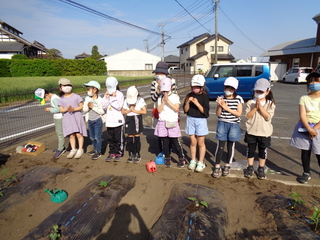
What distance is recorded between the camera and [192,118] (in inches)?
142

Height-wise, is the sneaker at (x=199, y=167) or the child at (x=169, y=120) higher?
the child at (x=169, y=120)

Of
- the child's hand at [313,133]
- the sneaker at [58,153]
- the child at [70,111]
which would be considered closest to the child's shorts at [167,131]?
the child at [70,111]

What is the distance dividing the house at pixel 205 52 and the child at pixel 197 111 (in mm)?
36095

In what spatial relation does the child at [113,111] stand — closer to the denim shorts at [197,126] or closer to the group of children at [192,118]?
the group of children at [192,118]

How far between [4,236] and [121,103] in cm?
250

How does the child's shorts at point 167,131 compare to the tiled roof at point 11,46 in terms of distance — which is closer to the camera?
the child's shorts at point 167,131

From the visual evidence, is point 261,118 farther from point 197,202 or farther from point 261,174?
point 197,202

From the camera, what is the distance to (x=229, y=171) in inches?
138

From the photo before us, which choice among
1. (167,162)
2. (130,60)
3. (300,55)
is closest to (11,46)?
(130,60)

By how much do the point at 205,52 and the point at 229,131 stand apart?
38.8 metres

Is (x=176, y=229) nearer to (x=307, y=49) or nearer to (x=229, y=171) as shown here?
(x=229, y=171)

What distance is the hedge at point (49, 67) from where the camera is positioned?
25578 millimetres

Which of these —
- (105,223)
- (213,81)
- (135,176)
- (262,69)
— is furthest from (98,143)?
(262,69)

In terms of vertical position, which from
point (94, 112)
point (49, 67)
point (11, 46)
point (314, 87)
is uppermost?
point (11, 46)
